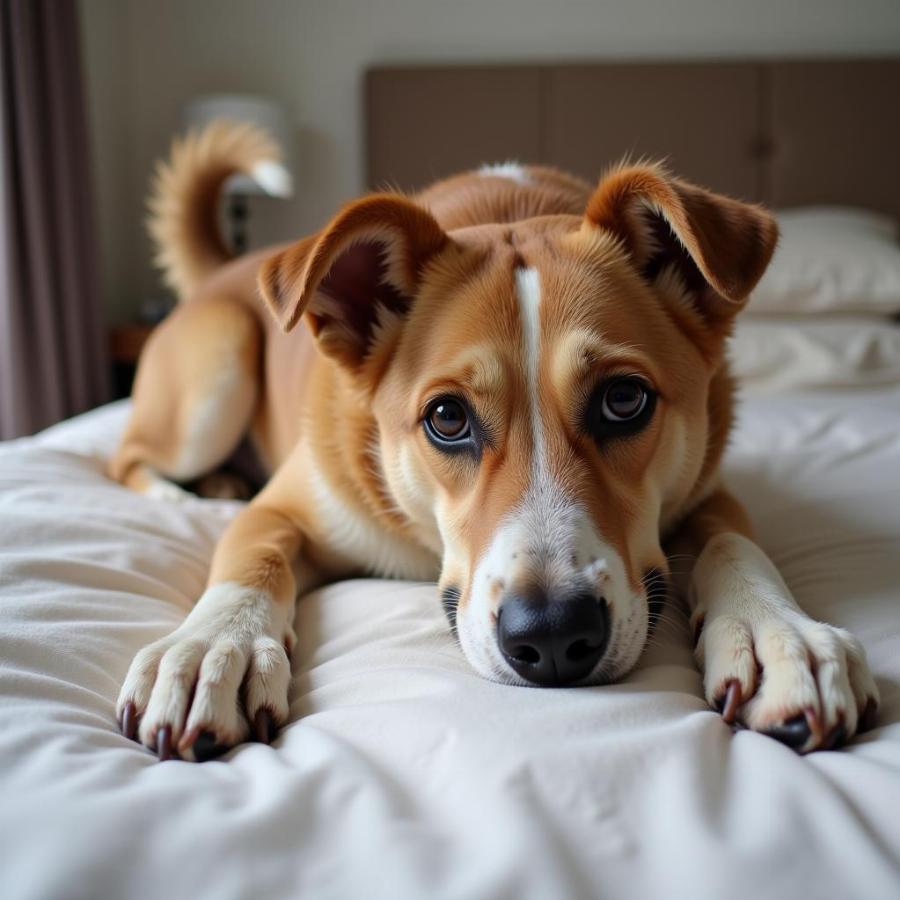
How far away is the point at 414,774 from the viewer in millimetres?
746

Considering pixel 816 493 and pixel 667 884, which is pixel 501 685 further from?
pixel 816 493

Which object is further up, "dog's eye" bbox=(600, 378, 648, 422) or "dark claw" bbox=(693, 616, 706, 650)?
"dog's eye" bbox=(600, 378, 648, 422)

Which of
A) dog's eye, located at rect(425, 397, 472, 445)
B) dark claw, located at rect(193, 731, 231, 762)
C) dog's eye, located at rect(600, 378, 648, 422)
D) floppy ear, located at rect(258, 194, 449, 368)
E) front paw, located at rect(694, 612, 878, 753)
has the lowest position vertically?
dark claw, located at rect(193, 731, 231, 762)

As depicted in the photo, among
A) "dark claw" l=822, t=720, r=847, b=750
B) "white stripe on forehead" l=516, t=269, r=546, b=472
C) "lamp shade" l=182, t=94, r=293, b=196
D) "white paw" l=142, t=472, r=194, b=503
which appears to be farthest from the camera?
"lamp shade" l=182, t=94, r=293, b=196

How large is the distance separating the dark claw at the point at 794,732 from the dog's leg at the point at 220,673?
491 mm

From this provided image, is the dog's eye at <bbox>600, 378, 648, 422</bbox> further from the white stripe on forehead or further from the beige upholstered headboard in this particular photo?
the beige upholstered headboard

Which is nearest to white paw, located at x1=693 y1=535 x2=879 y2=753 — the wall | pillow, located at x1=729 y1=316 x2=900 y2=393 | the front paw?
the front paw

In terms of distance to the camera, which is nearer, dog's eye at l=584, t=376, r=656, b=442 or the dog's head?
the dog's head

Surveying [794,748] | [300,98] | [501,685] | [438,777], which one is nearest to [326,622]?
[501,685]

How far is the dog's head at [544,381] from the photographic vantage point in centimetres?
91

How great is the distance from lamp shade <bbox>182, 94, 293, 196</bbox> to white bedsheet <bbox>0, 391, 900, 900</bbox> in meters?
3.03

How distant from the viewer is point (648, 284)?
1248 millimetres

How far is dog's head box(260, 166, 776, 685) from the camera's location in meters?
0.91

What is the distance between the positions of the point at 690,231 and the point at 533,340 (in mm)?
231
